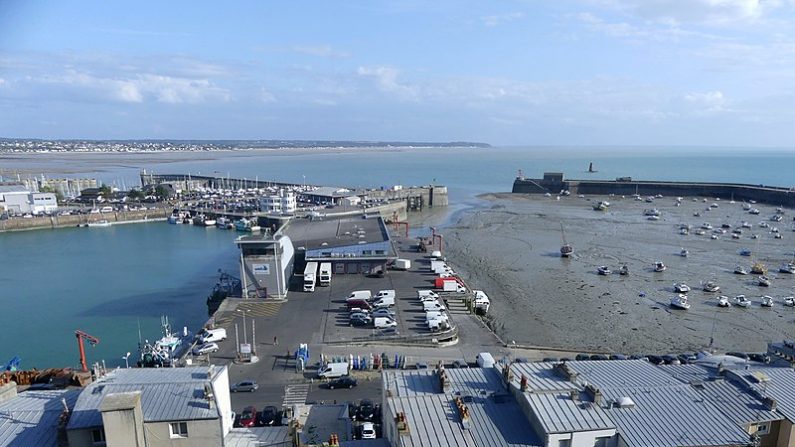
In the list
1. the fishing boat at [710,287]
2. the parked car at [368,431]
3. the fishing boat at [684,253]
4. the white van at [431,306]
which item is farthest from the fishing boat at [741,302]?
the parked car at [368,431]

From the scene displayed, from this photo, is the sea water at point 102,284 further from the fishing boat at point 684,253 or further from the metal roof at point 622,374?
the fishing boat at point 684,253

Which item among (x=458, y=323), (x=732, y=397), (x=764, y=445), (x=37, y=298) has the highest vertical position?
(x=732, y=397)

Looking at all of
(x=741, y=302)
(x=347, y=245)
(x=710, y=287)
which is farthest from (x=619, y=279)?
(x=347, y=245)

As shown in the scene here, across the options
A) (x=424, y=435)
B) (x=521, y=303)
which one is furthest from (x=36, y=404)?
(x=521, y=303)

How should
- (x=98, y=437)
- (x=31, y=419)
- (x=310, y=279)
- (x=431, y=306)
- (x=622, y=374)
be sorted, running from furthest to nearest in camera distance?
(x=310, y=279) → (x=431, y=306) → (x=622, y=374) → (x=31, y=419) → (x=98, y=437)

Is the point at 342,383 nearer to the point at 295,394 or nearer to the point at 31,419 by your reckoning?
the point at 295,394

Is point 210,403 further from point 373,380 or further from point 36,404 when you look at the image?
point 373,380

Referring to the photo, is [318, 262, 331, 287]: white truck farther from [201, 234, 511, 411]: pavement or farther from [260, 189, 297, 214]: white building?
[260, 189, 297, 214]: white building
